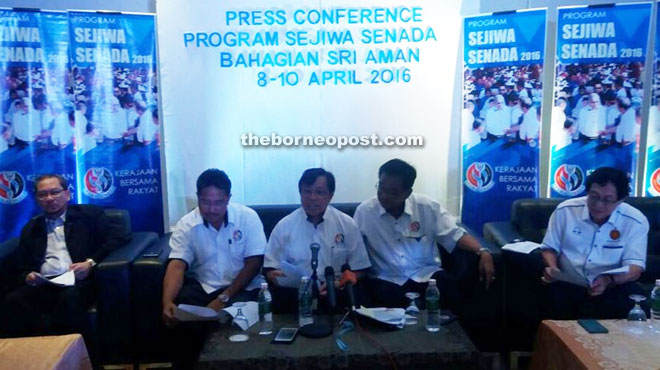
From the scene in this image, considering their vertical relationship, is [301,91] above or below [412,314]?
above

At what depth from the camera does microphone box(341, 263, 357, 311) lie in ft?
7.25

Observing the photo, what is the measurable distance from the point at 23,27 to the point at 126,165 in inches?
40.1

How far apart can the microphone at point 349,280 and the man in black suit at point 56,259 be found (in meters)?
1.22

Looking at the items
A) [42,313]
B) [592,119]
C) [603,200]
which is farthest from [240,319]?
[592,119]

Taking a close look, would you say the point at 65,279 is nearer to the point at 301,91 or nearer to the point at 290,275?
the point at 290,275

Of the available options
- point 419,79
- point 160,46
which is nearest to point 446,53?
point 419,79

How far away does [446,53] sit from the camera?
3568 mm

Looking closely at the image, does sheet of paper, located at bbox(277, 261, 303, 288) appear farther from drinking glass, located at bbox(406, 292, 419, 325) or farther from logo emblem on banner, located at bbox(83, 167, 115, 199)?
logo emblem on banner, located at bbox(83, 167, 115, 199)

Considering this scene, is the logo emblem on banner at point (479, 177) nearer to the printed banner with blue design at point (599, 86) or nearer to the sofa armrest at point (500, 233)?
the sofa armrest at point (500, 233)

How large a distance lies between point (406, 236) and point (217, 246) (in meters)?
0.99

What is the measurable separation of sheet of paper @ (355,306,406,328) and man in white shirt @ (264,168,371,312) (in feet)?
1.82

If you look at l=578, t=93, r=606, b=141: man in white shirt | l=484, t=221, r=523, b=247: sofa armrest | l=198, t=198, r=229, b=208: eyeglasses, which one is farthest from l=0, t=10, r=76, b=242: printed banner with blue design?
l=578, t=93, r=606, b=141: man in white shirt

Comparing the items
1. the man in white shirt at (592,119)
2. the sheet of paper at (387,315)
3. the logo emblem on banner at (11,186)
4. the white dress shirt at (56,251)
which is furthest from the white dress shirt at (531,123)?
the logo emblem on banner at (11,186)

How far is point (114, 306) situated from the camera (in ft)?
8.63
